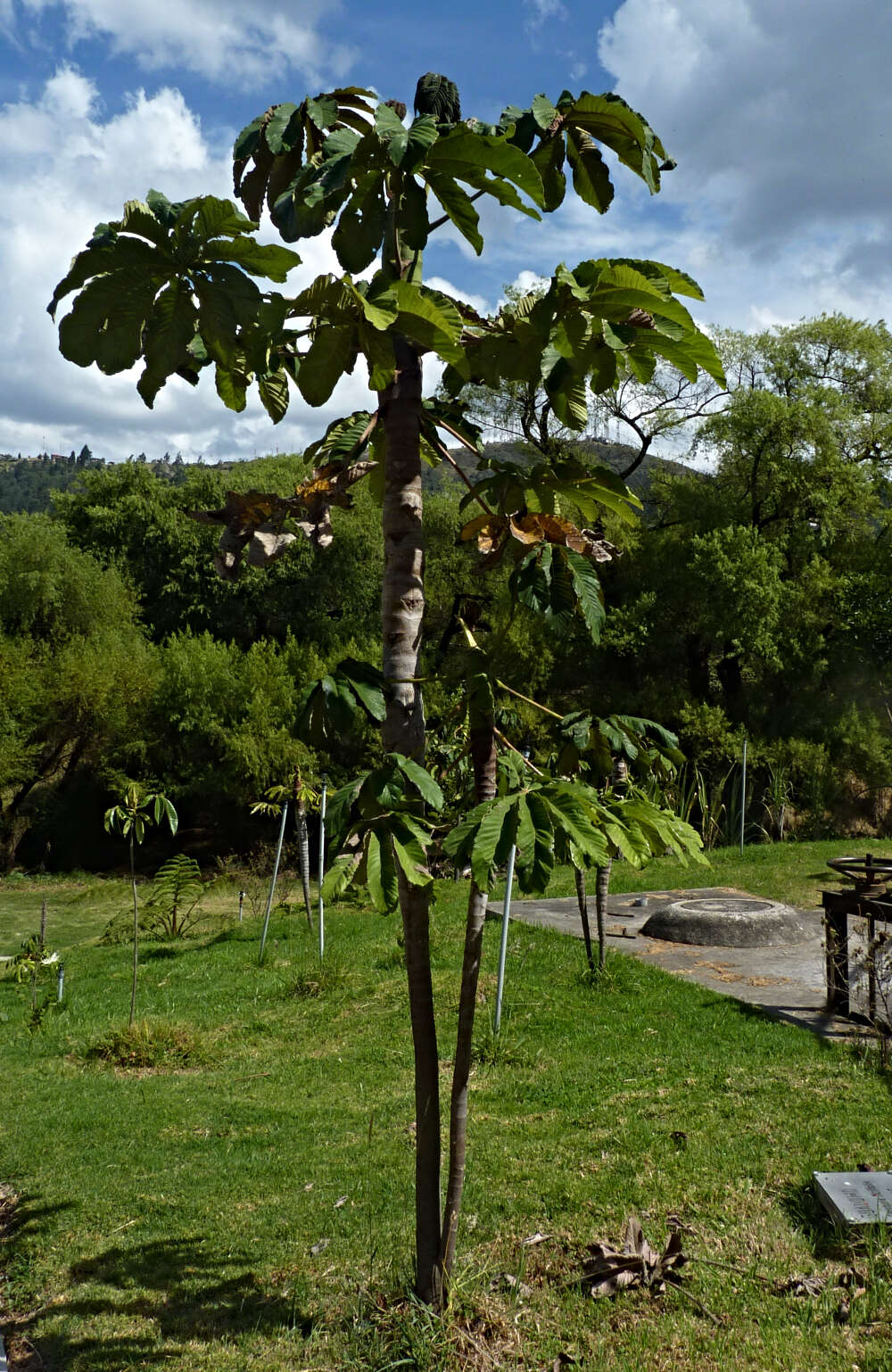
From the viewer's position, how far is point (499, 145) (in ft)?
7.41

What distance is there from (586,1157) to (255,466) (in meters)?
29.6

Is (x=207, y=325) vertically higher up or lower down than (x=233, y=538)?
higher up

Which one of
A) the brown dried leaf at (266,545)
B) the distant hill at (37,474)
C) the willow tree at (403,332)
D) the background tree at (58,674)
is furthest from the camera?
the distant hill at (37,474)

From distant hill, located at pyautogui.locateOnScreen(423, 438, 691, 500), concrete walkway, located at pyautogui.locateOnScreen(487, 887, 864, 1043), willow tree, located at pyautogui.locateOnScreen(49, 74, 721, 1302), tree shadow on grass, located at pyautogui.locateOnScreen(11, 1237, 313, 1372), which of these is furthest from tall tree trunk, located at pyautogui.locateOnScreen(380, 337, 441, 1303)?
distant hill, located at pyautogui.locateOnScreen(423, 438, 691, 500)

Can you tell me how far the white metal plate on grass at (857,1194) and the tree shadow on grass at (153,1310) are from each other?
6.21 feet

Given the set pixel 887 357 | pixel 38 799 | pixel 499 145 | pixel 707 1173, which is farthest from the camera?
pixel 38 799

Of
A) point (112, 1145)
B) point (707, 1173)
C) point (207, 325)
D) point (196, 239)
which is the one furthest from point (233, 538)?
point (112, 1145)

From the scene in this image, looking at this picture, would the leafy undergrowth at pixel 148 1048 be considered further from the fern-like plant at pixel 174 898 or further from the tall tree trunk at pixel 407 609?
the fern-like plant at pixel 174 898

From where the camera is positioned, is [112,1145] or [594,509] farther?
[112,1145]

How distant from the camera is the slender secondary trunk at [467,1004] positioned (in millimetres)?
2998

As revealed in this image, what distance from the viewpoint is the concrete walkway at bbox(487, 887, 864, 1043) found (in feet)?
23.4

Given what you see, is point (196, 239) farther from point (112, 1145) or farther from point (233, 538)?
point (112, 1145)

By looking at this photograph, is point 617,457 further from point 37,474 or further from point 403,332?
point 37,474

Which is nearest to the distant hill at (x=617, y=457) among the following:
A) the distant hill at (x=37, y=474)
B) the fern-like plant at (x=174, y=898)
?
the fern-like plant at (x=174, y=898)
